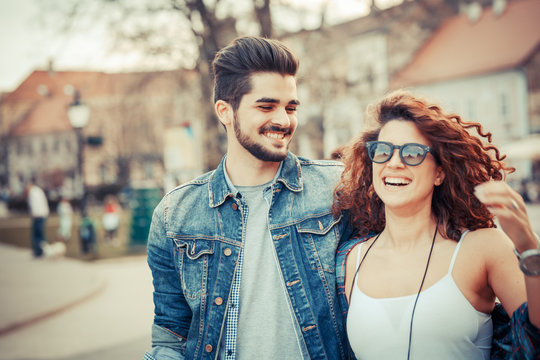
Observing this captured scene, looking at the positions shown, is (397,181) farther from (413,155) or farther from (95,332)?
(95,332)

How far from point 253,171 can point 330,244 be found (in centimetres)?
58

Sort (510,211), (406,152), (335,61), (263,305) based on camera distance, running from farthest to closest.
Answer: (335,61) < (263,305) < (406,152) < (510,211)

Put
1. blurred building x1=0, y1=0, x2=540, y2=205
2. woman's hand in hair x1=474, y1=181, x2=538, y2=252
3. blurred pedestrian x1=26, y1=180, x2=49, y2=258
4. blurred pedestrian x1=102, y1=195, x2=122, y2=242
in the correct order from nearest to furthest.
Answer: woman's hand in hair x1=474, y1=181, x2=538, y2=252, blurred building x1=0, y1=0, x2=540, y2=205, blurred pedestrian x1=26, y1=180, x2=49, y2=258, blurred pedestrian x1=102, y1=195, x2=122, y2=242

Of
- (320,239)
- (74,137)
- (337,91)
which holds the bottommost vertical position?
(320,239)

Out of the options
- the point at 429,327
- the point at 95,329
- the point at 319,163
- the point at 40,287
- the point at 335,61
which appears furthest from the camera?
the point at 335,61

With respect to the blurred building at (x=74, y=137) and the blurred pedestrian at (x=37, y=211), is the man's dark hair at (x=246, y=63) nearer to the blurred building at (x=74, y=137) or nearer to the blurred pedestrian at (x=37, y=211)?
the blurred building at (x=74, y=137)

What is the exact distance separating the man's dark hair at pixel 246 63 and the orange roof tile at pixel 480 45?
30631 millimetres

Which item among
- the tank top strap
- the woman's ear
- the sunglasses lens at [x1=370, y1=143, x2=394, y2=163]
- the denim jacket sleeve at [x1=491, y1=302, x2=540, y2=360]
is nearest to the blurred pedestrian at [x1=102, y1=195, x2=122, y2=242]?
the sunglasses lens at [x1=370, y1=143, x2=394, y2=163]

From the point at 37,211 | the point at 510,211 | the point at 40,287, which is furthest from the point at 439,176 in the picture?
the point at 37,211

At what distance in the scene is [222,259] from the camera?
271 centimetres

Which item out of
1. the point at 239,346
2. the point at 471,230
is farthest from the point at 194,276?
the point at 471,230

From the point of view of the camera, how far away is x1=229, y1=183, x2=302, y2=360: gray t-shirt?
251 cm

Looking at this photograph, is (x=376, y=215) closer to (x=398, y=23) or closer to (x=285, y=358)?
(x=285, y=358)

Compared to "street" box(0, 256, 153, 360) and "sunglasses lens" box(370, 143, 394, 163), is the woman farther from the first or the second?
"street" box(0, 256, 153, 360)
